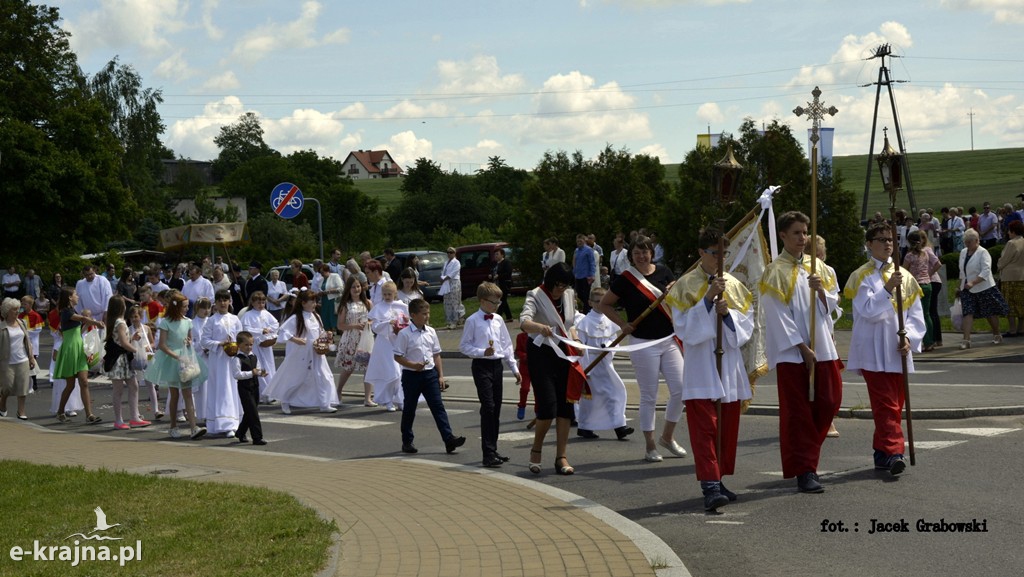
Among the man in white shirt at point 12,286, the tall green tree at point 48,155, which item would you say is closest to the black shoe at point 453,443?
the man in white shirt at point 12,286

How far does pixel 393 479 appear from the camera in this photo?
10.2 meters

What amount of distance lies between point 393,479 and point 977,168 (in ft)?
313

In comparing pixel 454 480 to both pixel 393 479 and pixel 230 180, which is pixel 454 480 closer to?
pixel 393 479

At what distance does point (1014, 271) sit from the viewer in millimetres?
19500

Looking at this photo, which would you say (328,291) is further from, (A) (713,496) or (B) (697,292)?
(A) (713,496)

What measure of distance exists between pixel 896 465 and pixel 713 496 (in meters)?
1.72

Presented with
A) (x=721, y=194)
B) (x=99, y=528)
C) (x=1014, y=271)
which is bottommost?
(x=99, y=528)

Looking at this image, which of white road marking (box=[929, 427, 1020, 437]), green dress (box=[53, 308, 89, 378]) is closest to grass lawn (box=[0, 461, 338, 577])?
green dress (box=[53, 308, 89, 378])

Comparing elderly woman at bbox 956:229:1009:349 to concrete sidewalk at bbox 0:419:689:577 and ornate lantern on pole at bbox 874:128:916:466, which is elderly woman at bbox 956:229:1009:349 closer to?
ornate lantern on pole at bbox 874:128:916:466

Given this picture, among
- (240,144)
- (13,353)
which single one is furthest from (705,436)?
(240,144)

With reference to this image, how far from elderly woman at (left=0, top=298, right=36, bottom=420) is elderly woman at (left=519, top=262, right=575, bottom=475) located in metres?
9.38

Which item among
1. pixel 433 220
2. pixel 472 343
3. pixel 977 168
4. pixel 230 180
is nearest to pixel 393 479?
pixel 472 343

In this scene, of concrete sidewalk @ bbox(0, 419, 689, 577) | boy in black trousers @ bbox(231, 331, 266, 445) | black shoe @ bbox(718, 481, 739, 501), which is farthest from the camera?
boy in black trousers @ bbox(231, 331, 266, 445)

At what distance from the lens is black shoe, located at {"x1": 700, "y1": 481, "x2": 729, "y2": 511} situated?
27.9 ft
